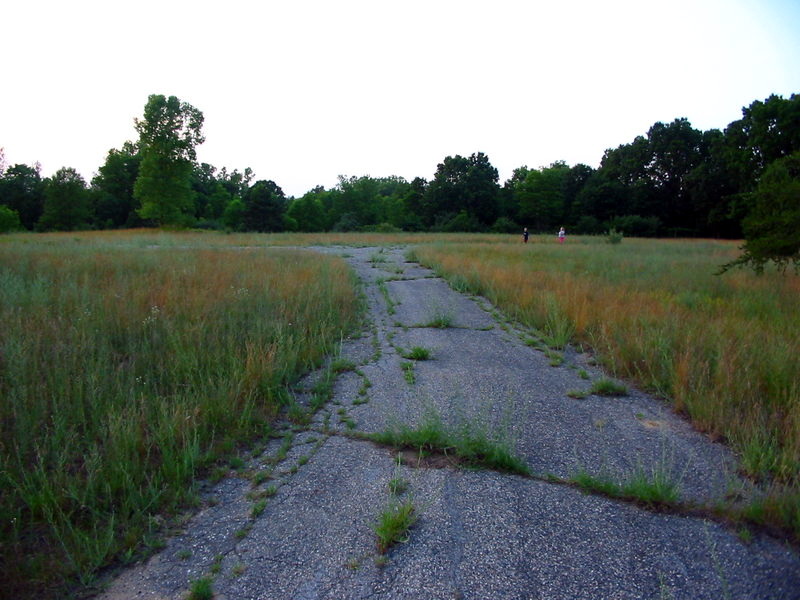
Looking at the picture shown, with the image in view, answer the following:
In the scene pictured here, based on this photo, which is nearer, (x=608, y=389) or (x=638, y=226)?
(x=608, y=389)

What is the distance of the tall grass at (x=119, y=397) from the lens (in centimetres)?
301

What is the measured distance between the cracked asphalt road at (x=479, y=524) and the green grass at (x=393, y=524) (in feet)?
0.15

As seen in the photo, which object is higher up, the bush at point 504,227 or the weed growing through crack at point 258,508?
the bush at point 504,227

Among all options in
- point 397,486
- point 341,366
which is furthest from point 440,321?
point 397,486

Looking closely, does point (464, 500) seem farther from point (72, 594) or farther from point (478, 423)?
point (72, 594)

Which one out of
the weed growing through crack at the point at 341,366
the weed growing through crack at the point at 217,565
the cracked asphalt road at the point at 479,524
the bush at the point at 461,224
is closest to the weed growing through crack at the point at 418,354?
the weed growing through crack at the point at 341,366

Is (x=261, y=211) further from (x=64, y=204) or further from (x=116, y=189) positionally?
(x=116, y=189)

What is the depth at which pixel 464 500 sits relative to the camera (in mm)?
3314

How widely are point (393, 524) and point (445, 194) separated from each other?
7332cm

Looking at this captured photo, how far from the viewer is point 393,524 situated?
9.53 feet

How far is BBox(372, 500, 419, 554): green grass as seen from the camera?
9.34ft

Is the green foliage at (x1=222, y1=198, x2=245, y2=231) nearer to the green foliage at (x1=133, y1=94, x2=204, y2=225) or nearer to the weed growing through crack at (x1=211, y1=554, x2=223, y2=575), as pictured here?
the green foliage at (x1=133, y1=94, x2=204, y2=225)

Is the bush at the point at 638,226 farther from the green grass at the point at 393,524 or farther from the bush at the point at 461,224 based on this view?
the green grass at the point at 393,524

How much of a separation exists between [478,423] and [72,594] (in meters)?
3.09
